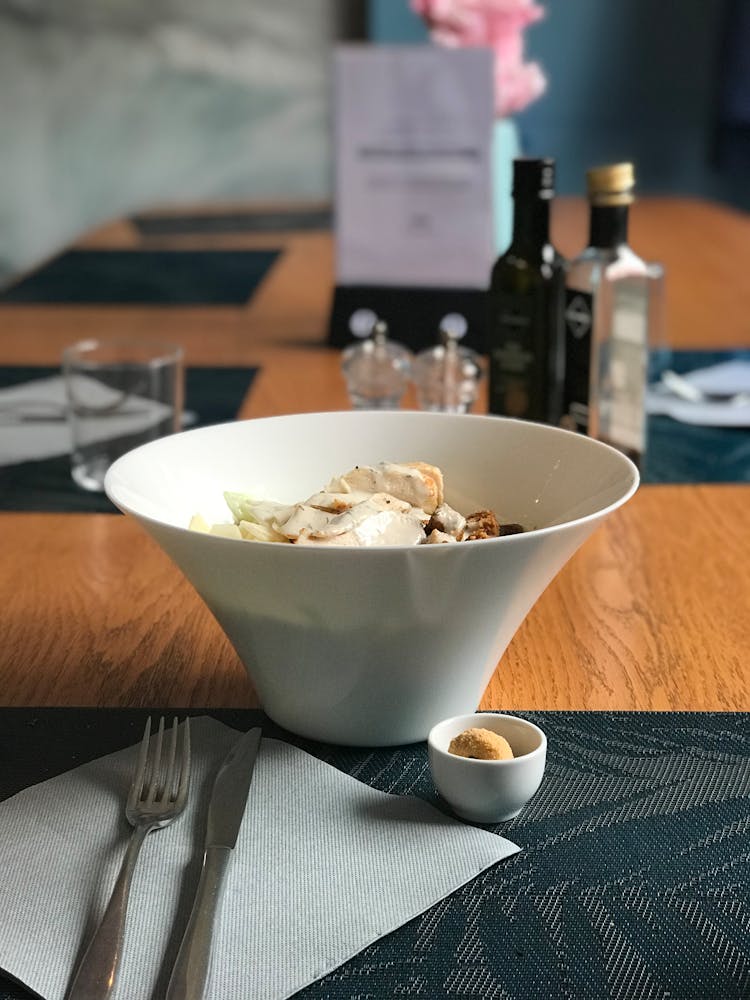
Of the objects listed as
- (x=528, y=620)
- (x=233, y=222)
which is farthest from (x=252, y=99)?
Result: (x=528, y=620)

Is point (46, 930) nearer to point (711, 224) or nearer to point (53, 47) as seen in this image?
point (711, 224)

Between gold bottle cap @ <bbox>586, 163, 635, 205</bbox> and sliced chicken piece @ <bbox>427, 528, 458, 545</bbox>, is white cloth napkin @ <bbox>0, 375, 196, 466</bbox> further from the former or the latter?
sliced chicken piece @ <bbox>427, 528, 458, 545</bbox>

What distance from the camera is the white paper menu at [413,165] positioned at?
1.64 meters

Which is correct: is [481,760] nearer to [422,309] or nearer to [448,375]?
[448,375]

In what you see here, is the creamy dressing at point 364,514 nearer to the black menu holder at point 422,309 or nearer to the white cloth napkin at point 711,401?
the white cloth napkin at point 711,401

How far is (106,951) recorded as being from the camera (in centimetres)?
54

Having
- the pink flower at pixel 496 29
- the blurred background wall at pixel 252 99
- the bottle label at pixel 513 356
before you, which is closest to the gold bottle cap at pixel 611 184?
the bottle label at pixel 513 356

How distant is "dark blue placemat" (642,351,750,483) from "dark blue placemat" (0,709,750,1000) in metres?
0.52

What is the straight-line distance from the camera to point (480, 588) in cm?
67

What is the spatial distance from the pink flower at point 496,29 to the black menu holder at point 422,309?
0.99 ft

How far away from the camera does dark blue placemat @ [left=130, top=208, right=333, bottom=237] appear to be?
302 cm

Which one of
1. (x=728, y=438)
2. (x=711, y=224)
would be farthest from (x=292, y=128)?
(x=728, y=438)

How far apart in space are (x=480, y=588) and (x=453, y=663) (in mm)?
59

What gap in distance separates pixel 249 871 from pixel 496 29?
1.54m
